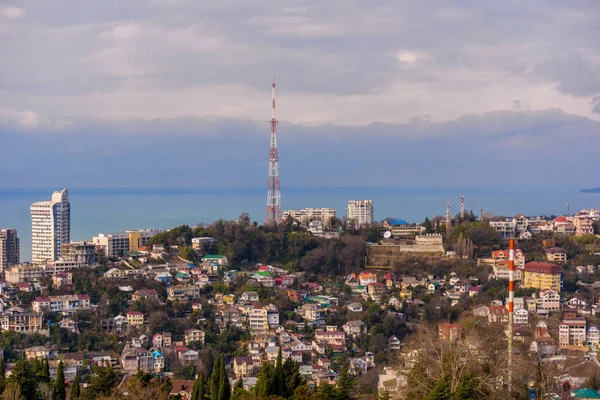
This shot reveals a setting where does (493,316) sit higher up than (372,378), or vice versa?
(493,316)

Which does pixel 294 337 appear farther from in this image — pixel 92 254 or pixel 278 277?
pixel 92 254

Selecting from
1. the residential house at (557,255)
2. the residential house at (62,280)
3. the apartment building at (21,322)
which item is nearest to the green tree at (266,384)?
the apartment building at (21,322)

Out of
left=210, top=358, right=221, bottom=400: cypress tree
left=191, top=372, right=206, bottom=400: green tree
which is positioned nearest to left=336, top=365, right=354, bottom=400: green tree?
left=210, top=358, right=221, bottom=400: cypress tree

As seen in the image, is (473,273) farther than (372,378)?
Yes

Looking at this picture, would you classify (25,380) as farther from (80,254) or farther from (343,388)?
(80,254)

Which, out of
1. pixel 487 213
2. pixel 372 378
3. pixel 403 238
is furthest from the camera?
pixel 487 213

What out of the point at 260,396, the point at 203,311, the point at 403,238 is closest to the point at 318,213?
the point at 403,238

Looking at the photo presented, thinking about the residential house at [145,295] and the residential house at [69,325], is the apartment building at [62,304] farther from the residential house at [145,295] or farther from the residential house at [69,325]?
the residential house at [145,295]

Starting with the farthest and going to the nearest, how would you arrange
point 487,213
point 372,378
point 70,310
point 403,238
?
point 487,213, point 403,238, point 70,310, point 372,378
